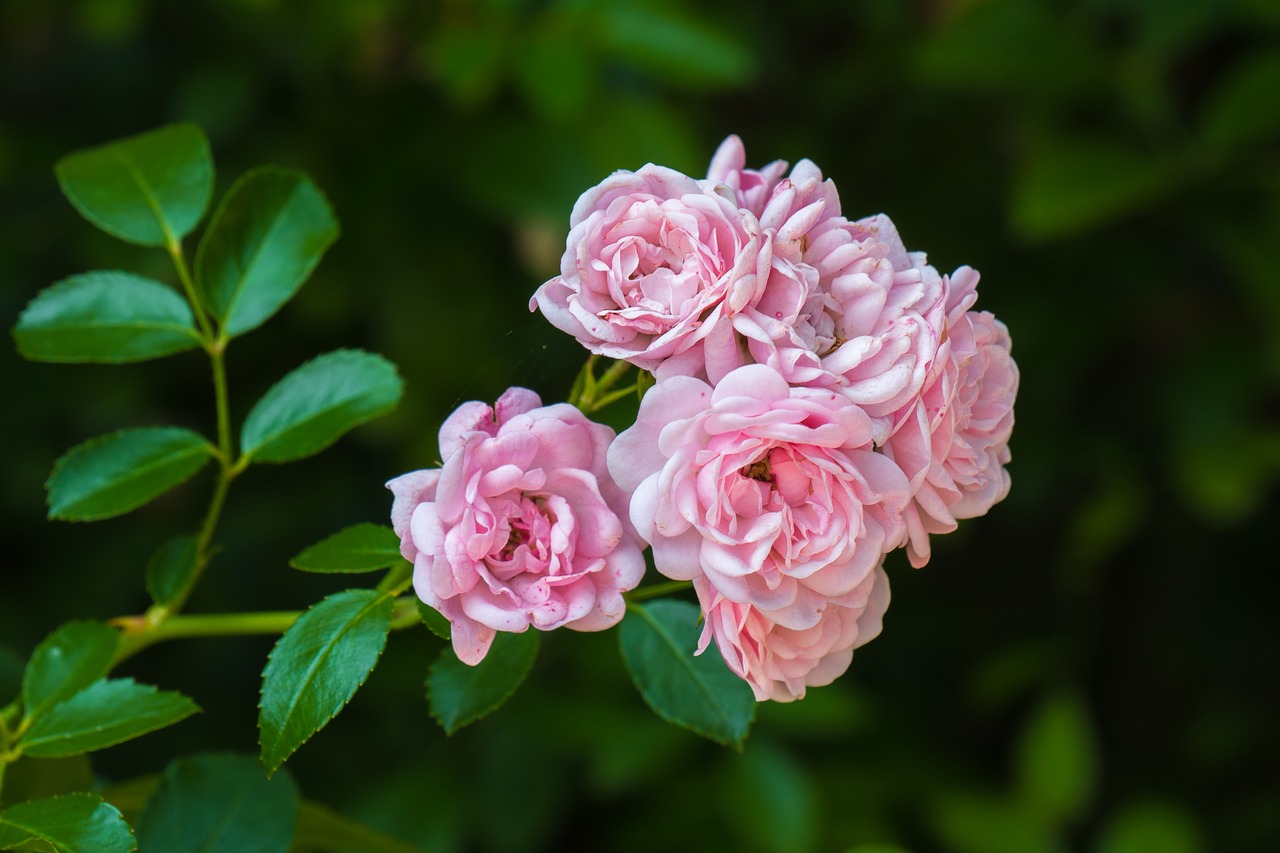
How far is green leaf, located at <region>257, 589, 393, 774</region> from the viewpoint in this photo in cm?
46

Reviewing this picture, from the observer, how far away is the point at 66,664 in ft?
1.86

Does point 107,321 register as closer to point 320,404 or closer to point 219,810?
point 320,404

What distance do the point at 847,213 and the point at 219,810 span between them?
1124 millimetres

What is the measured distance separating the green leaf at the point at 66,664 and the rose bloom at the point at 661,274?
27 cm

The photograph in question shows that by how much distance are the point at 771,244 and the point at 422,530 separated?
166mm

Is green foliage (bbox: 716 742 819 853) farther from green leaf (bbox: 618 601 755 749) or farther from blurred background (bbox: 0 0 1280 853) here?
green leaf (bbox: 618 601 755 749)

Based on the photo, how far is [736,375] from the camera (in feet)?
1.46

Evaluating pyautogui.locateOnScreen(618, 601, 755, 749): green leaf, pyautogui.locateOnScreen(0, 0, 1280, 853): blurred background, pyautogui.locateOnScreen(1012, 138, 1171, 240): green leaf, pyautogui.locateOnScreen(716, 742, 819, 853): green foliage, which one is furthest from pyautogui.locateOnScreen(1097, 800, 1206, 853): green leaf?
pyautogui.locateOnScreen(618, 601, 755, 749): green leaf

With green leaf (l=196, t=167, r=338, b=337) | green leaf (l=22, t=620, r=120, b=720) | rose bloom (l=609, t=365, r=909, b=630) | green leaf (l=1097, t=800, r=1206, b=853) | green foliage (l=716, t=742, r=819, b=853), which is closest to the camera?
rose bloom (l=609, t=365, r=909, b=630)

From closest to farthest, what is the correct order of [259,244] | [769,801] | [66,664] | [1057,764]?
[66,664], [259,244], [769,801], [1057,764]

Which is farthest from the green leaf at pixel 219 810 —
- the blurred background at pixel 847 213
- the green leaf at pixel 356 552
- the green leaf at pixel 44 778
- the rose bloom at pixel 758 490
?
the blurred background at pixel 847 213

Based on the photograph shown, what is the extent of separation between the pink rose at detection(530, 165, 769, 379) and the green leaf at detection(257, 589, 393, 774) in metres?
0.14

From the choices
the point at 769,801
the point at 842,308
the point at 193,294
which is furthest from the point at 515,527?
the point at 769,801

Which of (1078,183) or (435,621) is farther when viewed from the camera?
(1078,183)
